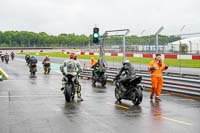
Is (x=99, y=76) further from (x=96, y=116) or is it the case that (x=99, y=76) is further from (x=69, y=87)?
(x=96, y=116)

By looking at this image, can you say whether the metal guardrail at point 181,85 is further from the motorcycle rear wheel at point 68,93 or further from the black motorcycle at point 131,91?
the motorcycle rear wheel at point 68,93

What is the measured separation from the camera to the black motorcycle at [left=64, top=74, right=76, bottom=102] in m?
14.9

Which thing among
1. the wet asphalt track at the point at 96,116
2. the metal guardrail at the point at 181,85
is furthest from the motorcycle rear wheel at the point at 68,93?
the metal guardrail at the point at 181,85

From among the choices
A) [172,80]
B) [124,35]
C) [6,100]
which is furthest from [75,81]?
[124,35]

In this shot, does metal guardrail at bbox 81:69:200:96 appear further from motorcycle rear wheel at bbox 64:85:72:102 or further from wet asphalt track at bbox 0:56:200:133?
motorcycle rear wheel at bbox 64:85:72:102

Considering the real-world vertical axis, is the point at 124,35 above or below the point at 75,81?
above

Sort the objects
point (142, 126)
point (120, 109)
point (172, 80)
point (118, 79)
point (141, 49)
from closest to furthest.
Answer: point (142, 126), point (120, 109), point (118, 79), point (172, 80), point (141, 49)

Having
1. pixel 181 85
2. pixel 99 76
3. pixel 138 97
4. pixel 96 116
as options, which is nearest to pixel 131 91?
pixel 138 97

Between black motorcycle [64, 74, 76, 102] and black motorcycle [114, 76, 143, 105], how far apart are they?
1566mm

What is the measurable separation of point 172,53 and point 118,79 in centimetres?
561

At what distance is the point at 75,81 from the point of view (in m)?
15.4

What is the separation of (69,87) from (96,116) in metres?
3.77

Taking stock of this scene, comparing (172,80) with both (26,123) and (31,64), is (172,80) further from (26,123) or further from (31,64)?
(31,64)

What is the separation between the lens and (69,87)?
15.0 meters
